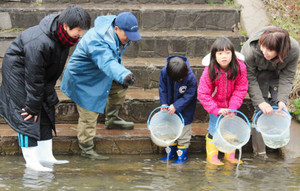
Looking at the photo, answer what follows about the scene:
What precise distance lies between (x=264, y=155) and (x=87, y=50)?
2.30 meters

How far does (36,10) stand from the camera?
617cm

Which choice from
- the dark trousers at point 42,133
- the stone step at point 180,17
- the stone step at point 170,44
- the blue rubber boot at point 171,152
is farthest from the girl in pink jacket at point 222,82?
the stone step at point 180,17

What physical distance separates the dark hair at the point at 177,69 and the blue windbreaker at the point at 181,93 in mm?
124

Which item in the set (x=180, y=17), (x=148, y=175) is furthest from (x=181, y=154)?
(x=180, y=17)

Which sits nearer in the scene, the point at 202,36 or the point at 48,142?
the point at 48,142

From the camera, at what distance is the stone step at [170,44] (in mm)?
5840

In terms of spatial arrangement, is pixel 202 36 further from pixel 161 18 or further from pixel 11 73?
pixel 11 73

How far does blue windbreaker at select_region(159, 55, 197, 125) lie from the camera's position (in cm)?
412

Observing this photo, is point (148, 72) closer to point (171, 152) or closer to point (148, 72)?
point (148, 72)

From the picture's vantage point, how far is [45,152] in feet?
13.5

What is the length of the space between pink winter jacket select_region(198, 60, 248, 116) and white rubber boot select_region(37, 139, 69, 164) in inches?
65.4

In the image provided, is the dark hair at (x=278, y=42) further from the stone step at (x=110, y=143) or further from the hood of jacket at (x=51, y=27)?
the hood of jacket at (x=51, y=27)

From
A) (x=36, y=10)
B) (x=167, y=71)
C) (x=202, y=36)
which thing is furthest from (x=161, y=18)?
(x=167, y=71)

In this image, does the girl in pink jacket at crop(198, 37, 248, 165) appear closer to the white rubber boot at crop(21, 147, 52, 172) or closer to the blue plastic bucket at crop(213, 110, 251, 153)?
the blue plastic bucket at crop(213, 110, 251, 153)
